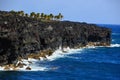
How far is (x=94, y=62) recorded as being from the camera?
136 meters

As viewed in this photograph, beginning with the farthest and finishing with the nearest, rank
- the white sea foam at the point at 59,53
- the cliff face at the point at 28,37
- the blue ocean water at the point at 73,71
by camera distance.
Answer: the white sea foam at the point at 59,53
the cliff face at the point at 28,37
the blue ocean water at the point at 73,71

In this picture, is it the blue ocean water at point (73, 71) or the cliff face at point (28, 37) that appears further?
the cliff face at point (28, 37)

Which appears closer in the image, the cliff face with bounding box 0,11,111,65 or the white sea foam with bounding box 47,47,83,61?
the cliff face with bounding box 0,11,111,65

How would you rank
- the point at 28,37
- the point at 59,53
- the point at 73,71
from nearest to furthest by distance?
the point at 73,71 → the point at 28,37 → the point at 59,53

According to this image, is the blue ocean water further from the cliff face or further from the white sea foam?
the cliff face

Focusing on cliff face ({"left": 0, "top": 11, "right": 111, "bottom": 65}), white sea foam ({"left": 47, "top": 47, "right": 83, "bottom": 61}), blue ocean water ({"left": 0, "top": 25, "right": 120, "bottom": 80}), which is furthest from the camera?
white sea foam ({"left": 47, "top": 47, "right": 83, "bottom": 61})

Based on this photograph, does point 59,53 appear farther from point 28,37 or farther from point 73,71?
point 73,71

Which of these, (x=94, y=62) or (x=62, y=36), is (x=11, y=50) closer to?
(x=94, y=62)

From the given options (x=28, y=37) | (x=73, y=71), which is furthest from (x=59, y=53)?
(x=73, y=71)

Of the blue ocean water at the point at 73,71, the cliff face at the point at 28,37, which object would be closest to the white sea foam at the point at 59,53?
the cliff face at the point at 28,37

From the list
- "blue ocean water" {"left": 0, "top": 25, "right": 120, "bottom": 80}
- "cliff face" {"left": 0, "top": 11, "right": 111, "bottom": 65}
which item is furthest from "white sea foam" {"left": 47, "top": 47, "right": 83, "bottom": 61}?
"blue ocean water" {"left": 0, "top": 25, "right": 120, "bottom": 80}

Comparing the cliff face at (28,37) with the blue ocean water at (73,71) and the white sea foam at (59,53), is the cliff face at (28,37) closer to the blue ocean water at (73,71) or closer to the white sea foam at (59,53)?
the white sea foam at (59,53)

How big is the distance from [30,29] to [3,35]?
2314 centimetres

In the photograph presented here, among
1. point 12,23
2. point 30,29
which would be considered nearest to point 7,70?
point 12,23
